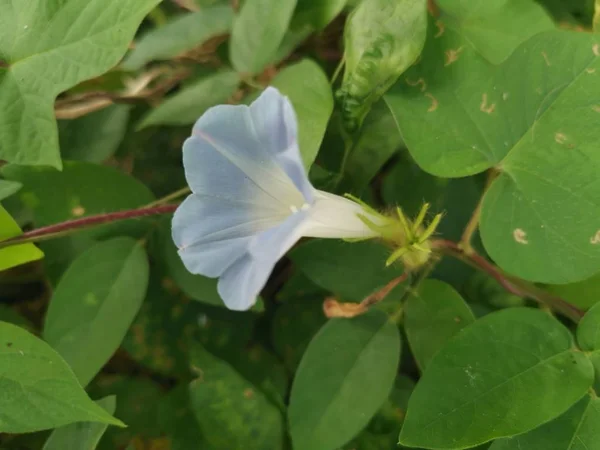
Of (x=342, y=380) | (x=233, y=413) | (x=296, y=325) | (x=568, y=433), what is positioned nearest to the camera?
(x=568, y=433)

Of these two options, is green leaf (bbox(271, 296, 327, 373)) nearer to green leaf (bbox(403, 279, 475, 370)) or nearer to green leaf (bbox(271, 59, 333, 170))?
green leaf (bbox(403, 279, 475, 370))

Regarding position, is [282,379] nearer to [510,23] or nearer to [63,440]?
[63,440]

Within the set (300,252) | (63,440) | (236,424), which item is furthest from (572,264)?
(63,440)

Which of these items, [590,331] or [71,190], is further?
[71,190]

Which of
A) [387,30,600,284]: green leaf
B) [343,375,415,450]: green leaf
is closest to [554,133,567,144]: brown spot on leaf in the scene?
[387,30,600,284]: green leaf

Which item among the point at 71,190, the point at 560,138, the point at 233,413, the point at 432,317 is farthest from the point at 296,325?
the point at 560,138

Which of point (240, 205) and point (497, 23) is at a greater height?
point (497, 23)

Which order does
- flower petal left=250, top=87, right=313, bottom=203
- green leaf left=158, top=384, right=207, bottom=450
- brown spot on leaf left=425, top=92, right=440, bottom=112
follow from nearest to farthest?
flower petal left=250, top=87, right=313, bottom=203
brown spot on leaf left=425, top=92, right=440, bottom=112
green leaf left=158, top=384, right=207, bottom=450

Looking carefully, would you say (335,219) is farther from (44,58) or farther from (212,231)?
(44,58)
